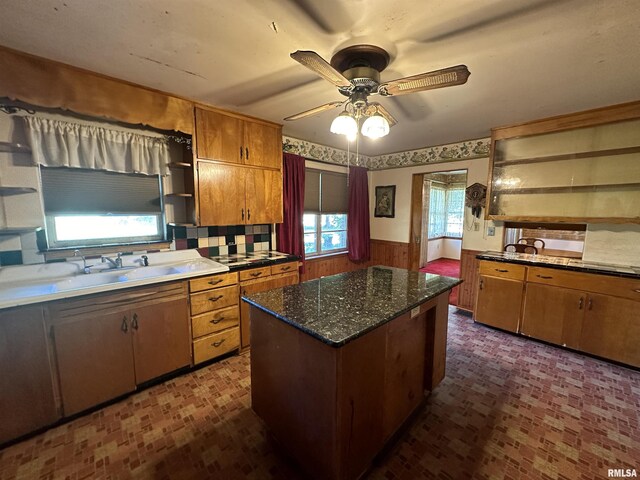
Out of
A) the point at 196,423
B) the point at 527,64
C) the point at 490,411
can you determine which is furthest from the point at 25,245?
the point at 527,64

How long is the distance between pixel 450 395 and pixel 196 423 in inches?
74.8

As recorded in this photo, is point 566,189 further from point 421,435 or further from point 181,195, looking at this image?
point 181,195

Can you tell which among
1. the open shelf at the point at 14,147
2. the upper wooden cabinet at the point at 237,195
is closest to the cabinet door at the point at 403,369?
the upper wooden cabinet at the point at 237,195

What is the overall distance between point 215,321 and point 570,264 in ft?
11.9

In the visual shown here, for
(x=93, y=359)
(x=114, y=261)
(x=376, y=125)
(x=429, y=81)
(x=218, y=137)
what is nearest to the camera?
(x=429, y=81)

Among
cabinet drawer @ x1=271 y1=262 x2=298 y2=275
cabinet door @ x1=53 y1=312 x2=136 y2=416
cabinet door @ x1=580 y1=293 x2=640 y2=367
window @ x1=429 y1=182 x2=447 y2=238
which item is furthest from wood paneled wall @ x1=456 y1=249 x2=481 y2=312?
cabinet door @ x1=53 y1=312 x2=136 y2=416

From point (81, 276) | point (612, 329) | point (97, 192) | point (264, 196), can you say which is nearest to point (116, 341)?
point (81, 276)

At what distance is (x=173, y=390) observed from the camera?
212 cm

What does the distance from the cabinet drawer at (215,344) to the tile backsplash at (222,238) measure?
90 centimetres

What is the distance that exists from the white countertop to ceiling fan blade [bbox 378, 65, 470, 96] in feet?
6.39

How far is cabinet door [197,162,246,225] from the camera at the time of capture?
99.9 inches

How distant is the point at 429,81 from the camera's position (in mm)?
1386

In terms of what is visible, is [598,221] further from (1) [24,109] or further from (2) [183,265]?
(1) [24,109]

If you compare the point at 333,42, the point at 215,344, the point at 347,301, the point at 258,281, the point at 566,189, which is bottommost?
the point at 215,344
